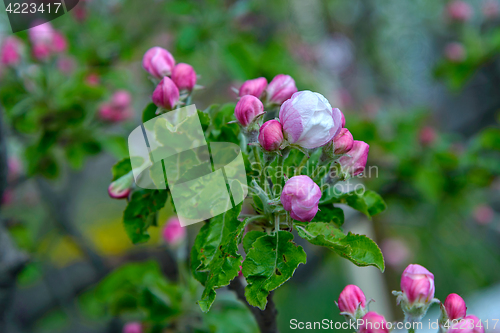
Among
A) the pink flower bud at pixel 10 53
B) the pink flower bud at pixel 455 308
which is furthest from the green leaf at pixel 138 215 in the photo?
the pink flower bud at pixel 10 53

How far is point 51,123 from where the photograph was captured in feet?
3.39

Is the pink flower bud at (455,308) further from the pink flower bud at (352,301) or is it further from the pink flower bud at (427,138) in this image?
the pink flower bud at (427,138)

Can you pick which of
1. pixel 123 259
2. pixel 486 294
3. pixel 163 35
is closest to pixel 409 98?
pixel 486 294

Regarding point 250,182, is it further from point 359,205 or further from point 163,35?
point 163,35

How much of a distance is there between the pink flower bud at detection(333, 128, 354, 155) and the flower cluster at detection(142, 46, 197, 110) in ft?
0.77

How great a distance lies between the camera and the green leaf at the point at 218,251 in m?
0.41

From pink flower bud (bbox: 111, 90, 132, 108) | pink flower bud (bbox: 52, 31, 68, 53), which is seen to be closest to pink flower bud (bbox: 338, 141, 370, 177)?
pink flower bud (bbox: 111, 90, 132, 108)

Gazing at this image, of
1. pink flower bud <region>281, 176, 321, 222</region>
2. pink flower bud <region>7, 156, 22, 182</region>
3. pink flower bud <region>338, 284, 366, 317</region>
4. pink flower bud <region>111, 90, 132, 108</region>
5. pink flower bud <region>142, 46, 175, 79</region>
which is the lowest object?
pink flower bud <region>338, 284, 366, 317</region>

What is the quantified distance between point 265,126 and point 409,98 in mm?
3321

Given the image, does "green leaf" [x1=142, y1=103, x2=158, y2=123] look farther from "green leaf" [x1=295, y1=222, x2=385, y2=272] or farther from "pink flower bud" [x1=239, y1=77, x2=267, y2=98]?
"green leaf" [x1=295, y1=222, x2=385, y2=272]

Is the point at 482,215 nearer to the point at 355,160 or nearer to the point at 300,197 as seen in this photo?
the point at 355,160

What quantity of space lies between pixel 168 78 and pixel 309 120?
22cm

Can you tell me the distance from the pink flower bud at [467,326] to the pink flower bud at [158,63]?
0.53 meters

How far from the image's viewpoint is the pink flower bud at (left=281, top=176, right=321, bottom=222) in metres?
0.40
